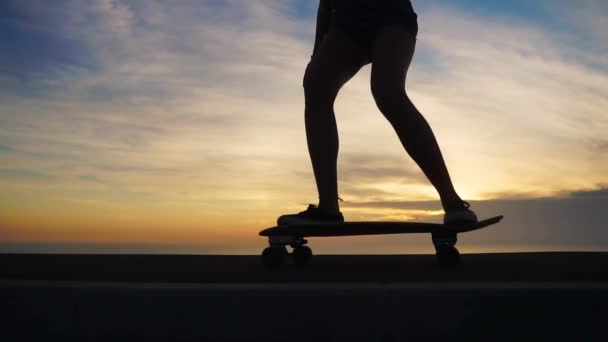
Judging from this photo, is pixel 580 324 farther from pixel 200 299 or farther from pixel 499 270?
pixel 499 270

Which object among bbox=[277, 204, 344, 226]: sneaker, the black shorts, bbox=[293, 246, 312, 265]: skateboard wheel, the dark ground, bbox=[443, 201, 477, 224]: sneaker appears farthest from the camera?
bbox=[293, 246, 312, 265]: skateboard wheel

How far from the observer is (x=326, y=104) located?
168 inches

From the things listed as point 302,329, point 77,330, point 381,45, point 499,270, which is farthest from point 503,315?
point 381,45

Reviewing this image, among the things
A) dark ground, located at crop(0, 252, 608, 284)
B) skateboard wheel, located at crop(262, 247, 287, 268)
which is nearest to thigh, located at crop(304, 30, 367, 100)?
skateboard wheel, located at crop(262, 247, 287, 268)

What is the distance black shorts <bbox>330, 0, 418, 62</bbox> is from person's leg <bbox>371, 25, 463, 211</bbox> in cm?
6

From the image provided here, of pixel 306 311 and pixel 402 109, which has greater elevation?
pixel 402 109

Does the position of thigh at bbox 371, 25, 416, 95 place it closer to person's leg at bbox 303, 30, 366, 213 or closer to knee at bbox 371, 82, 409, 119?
knee at bbox 371, 82, 409, 119

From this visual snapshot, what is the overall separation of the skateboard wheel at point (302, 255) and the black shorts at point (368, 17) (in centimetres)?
135

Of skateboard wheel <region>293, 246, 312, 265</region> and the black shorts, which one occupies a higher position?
the black shorts

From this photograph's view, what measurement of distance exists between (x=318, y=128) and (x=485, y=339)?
2.42 metres

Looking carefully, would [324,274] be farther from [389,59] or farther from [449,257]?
[389,59]

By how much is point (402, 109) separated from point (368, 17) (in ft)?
2.02

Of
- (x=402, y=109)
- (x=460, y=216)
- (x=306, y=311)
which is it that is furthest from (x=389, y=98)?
(x=306, y=311)

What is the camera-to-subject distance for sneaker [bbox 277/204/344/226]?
4.31 m
